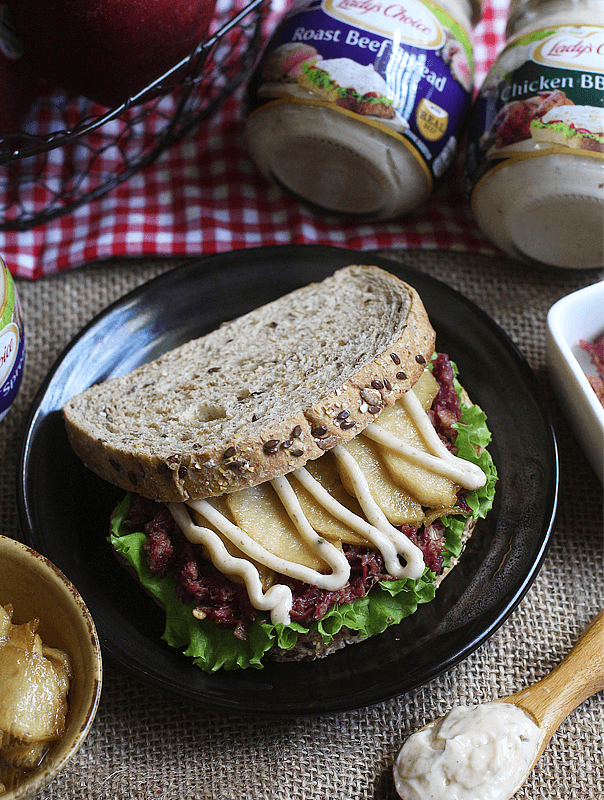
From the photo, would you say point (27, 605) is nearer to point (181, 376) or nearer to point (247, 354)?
point (181, 376)

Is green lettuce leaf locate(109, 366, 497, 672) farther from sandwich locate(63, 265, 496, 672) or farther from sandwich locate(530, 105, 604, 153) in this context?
sandwich locate(530, 105, 604, 153)

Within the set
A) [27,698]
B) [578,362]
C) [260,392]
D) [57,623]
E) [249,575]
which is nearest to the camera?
[27,698]

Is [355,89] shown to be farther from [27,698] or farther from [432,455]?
[27,698]

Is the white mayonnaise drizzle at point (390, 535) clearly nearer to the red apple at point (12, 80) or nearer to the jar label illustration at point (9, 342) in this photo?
the jar label illustration at point (9, 342)

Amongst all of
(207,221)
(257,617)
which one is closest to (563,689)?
(257,617)

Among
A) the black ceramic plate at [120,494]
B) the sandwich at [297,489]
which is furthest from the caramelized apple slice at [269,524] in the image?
the black ceramic plate at [120,494]

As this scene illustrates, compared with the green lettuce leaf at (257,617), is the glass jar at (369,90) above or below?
above
